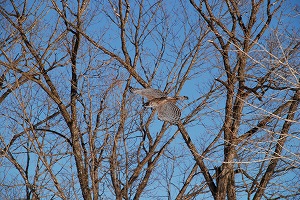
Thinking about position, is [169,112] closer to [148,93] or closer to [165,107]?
[165,107]

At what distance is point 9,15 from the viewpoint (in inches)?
314

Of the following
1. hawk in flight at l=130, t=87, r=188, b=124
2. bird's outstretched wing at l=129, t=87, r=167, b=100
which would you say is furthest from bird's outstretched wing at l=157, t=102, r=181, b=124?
bird's outstretched wing at l=129, t=87, r=167, b=100

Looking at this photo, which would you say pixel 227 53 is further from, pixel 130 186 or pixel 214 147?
pixel 130 186

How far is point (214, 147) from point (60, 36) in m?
3.94

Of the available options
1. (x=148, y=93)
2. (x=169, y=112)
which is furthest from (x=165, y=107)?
(x=148, y=93)

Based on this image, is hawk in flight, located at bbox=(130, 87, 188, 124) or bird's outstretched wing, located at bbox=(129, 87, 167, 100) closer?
hawk in flight, located at bbox=(130, 87, 188, 124)

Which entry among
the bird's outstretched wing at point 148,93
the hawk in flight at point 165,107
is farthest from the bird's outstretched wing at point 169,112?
the bird's outstretched wing at point 148,93

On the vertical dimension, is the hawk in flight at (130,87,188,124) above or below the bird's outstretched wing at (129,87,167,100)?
below

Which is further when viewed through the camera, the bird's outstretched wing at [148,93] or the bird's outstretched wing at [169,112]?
the bird's outstretched wing at [148,93]

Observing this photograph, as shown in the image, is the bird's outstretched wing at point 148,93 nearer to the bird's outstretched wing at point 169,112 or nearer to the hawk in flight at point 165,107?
the hawk in flight at point 165,107

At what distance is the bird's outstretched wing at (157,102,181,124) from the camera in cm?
561

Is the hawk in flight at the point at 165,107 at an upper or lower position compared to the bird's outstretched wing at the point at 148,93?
lower

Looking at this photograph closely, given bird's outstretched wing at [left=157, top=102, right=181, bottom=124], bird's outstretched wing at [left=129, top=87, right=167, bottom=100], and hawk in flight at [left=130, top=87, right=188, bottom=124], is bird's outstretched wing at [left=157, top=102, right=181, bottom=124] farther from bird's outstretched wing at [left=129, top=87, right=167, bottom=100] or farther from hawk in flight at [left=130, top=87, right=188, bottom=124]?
bird's outstretched wing at [left=129, top=87, right=167, bottom=100]

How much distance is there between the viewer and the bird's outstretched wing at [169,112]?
5.61 meters
